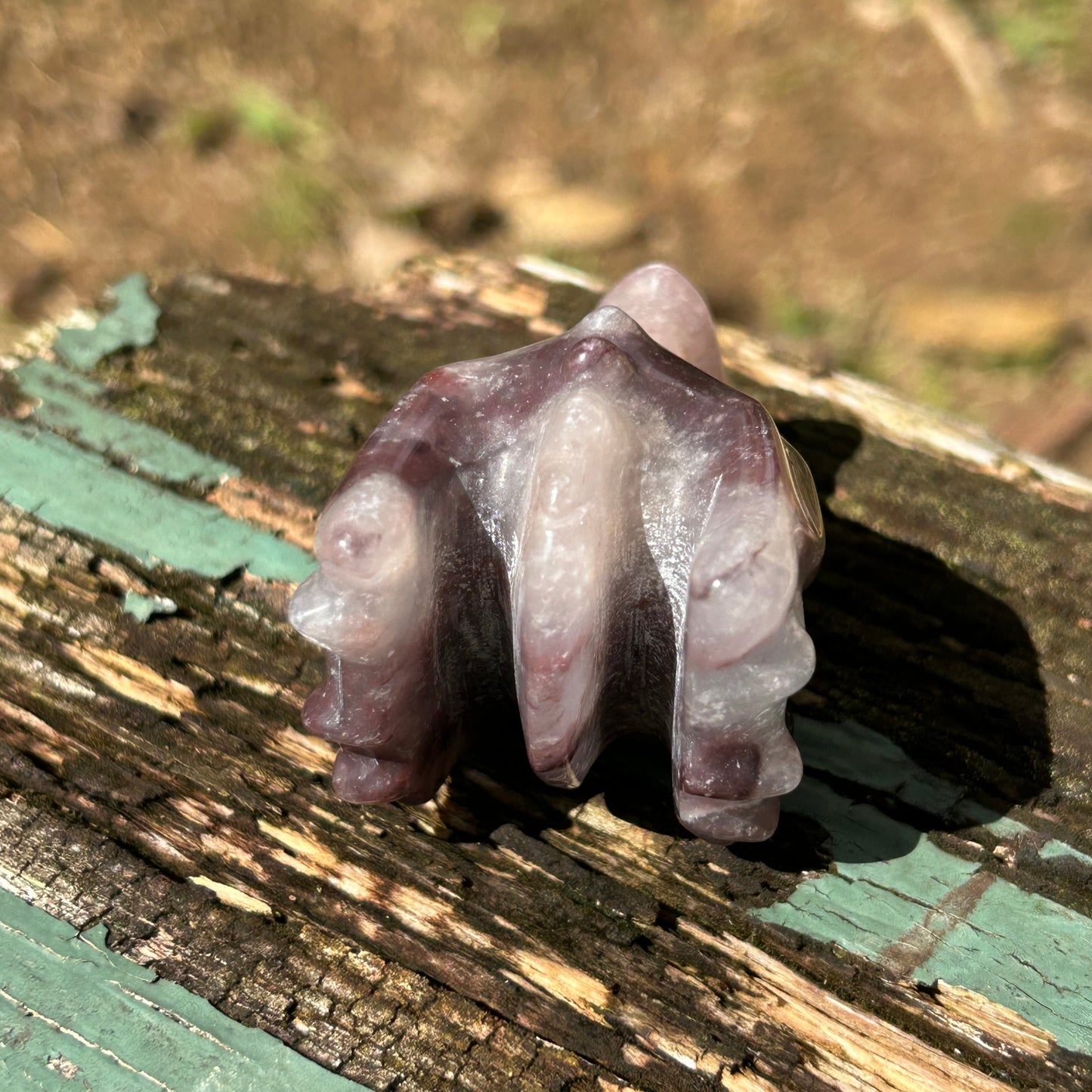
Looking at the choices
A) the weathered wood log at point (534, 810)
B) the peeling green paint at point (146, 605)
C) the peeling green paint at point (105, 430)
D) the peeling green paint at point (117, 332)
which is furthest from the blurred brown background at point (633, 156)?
the peeling green paint at point (146, 605)

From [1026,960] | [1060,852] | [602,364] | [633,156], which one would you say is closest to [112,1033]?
[602,364]

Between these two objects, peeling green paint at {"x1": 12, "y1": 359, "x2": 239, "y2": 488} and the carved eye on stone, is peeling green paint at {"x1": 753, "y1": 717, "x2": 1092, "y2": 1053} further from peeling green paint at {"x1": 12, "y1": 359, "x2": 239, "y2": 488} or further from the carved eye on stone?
peeling green paint at {"x1": 12, "y1": 359, "x2": 239, "y2": 488}

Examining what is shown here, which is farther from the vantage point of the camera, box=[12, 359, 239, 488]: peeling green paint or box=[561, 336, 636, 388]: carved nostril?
box=[12, 359, 239, 488]: peeling green paint

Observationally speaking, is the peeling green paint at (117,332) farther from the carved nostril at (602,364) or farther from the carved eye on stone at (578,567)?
the carved nostril at (602,364)

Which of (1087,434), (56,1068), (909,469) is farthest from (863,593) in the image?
(1087,434)

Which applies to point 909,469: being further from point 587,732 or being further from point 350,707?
point 350,707

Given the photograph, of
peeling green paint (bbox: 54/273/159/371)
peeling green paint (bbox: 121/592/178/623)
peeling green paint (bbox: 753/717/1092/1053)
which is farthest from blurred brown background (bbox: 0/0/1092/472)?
peeling green paint (bbox: 753/717/1092/1053)
